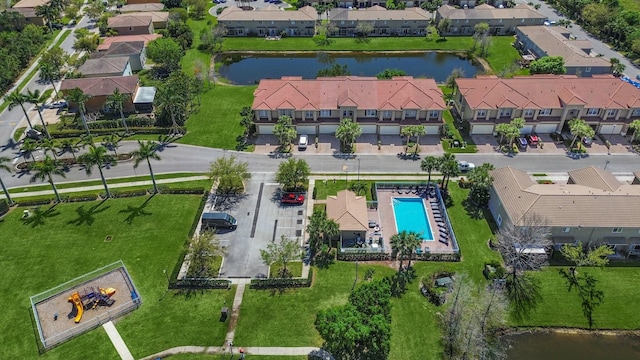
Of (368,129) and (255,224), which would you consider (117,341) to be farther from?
(368,129)

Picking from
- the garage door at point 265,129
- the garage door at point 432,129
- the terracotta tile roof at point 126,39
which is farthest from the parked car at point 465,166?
the terracotta tile roof at point 126,39

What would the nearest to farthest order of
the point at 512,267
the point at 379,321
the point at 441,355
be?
the point at 379,321
the point at 441,355
the point at 512,267

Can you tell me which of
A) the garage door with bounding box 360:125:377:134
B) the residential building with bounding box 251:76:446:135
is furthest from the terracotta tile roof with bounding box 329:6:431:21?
the garage door with bounding box 360:125:377:134

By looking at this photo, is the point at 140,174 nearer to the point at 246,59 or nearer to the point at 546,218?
the point at 246,59

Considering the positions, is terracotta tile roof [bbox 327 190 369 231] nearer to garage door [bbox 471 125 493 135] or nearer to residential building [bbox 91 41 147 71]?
garage door [bbox 471 125 493 135]

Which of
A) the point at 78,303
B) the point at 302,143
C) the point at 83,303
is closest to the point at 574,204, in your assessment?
the point at 302,143

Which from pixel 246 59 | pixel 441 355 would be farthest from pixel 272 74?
pixel 441 355
